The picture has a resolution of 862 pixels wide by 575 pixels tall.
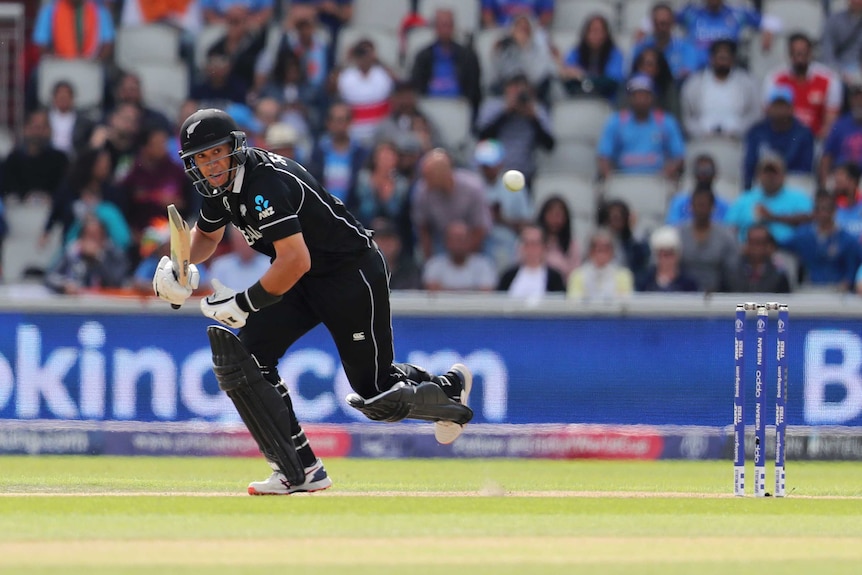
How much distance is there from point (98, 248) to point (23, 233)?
6.38 ft

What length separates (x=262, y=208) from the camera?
7.45 meters

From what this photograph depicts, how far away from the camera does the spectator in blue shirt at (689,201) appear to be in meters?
14.0

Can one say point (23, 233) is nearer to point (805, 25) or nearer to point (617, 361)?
point (617, 361)

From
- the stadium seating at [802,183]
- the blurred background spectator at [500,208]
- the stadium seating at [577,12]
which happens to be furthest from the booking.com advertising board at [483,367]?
the stadium seating at [577,12]

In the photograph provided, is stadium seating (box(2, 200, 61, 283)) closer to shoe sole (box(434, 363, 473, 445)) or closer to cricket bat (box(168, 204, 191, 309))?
shoe sole (box(434, 363, 473, 445))

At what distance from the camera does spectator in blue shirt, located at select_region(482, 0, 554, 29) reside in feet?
53.9

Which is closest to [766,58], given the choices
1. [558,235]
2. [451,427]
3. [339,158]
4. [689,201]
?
A: [689,201]

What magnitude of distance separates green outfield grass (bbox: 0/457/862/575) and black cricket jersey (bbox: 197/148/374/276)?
1.23 metres

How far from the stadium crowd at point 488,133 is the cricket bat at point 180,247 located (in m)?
5.21

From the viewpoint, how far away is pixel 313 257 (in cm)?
789

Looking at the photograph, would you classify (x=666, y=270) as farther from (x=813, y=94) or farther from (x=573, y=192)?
(x=813, y=94)

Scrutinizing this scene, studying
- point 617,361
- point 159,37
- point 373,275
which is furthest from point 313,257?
point 159,37

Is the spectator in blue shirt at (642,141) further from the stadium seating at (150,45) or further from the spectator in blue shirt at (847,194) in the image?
the stadium seating at (150,45)

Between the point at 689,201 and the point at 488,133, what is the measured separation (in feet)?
6.73
